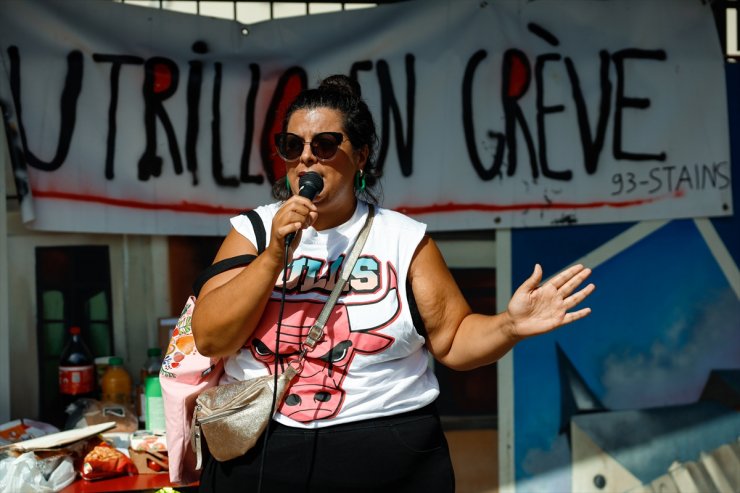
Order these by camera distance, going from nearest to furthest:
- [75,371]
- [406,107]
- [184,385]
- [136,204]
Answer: [184,385]
[75,371]
[136,204]
[406,107]

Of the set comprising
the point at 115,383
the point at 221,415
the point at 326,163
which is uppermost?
the point at 326,163

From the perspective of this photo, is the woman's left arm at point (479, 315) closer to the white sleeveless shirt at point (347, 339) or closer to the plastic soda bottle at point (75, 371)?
the white sleeveless shirt at point (347, 339)

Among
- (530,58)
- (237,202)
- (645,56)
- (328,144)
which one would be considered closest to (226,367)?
(328,144)

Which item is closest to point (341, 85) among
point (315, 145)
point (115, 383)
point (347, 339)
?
point (315, 145)

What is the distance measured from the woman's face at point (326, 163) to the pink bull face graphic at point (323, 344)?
27cm

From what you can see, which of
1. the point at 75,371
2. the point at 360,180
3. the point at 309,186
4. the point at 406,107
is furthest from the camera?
the point at 406,107

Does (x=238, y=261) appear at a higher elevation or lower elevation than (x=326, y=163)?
lower

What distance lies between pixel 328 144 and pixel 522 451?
260cm

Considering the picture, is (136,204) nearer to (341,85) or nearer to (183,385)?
(183,385)

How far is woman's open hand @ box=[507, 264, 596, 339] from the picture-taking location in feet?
7.47

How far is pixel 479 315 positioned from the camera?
8.05 ft

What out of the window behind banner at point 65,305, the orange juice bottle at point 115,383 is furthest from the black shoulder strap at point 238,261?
the window behind banner at point 65,305

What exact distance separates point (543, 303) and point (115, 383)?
2385 millimetres

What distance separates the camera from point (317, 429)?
2336 mm
